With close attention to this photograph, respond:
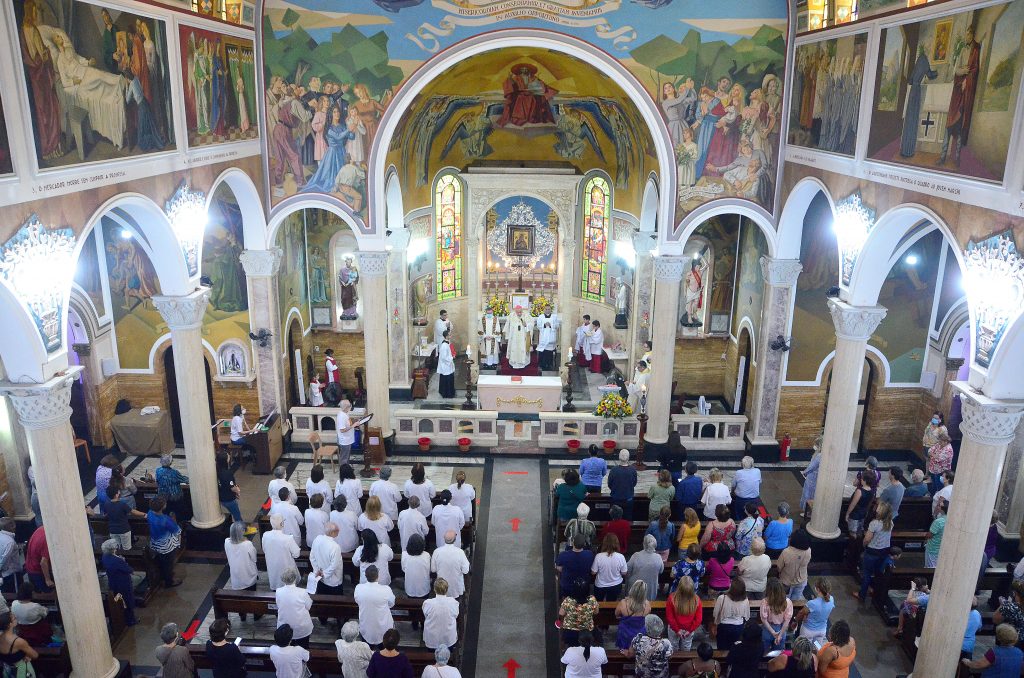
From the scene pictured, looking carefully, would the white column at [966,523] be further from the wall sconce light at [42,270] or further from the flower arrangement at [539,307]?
the flower arrangement at [539,307]

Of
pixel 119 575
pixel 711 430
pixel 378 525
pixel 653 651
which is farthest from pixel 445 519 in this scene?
pixel 711 430

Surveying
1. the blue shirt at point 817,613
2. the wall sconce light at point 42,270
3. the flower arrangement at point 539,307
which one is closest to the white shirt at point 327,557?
the wall sconce light at point 42,270

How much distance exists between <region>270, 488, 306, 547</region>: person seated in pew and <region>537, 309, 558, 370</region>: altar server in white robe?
12.6m

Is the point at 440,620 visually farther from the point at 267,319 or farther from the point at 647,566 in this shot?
the point at 267,319

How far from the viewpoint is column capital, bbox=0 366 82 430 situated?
9359 mm

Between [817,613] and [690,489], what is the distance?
326 cm

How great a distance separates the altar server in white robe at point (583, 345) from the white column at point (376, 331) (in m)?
7.70

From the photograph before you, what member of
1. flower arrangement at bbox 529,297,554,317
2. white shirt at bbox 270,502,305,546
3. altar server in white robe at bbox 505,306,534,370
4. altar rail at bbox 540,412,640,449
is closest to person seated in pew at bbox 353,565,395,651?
white shirt at bbox 270,502,305,546

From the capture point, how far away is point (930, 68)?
1061cm

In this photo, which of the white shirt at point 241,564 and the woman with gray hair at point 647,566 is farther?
the white shirt at point 241,564

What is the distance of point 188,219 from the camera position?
1304 centimetres

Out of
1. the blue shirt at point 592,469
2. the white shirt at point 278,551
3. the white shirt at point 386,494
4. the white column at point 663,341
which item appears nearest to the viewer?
the white shirt at point 278,551

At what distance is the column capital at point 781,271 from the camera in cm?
1683

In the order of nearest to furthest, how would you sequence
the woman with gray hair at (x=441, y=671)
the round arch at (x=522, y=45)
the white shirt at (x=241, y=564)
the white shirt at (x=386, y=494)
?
the woman with gray hair at (x=441, y=671), the white shirt at (x=241, y=564), the white shirt at (x=386, y=494), the round arch at (x=522, y=45)
